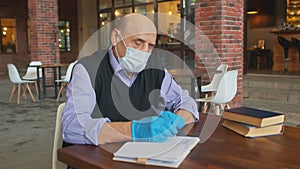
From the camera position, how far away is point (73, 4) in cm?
1486

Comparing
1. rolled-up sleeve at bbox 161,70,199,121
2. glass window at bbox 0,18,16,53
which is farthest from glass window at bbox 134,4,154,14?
rolled-up sleeve at bbox 161,70,199,121

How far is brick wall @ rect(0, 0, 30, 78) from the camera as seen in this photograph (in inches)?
514

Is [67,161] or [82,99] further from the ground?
[82,99]

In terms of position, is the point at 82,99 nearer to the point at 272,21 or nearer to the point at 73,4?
the point at 272,21

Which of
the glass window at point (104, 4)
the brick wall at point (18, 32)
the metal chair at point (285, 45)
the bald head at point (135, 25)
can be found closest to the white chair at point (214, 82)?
the bald head at point (135, 25)

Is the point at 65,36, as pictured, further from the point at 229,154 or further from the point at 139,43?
the point at 229,154

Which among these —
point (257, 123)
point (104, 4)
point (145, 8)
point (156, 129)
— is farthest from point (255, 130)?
point (104, 4)

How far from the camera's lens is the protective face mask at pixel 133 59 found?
4.65ft

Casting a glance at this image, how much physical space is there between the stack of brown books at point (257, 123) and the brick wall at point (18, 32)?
1334 cm

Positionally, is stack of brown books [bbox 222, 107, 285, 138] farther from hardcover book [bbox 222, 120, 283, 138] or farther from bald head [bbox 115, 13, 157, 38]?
bald head [bbox 115, 13, 157, 38]

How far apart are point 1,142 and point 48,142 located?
1.87 ft

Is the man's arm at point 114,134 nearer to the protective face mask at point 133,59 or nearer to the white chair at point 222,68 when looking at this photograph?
the protective face mask at point 133,59

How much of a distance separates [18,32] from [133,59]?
13.5 metres

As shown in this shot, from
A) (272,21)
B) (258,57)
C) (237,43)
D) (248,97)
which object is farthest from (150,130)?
(272,21)
